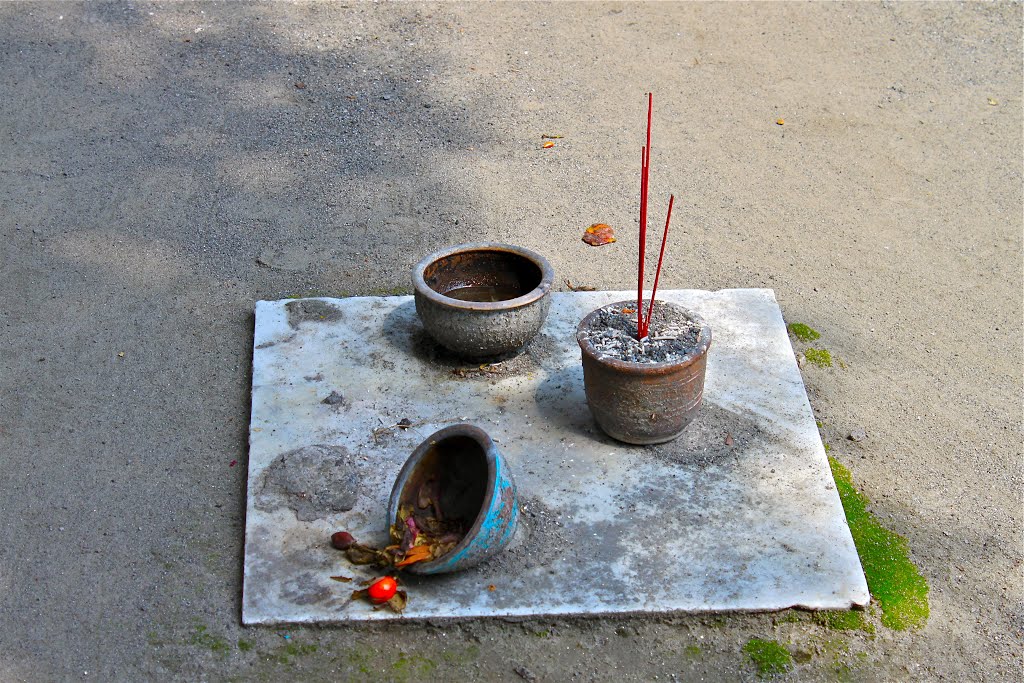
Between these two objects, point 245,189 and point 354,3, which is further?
point 354,3

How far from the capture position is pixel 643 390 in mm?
4043

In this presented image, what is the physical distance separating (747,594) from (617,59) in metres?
4.79

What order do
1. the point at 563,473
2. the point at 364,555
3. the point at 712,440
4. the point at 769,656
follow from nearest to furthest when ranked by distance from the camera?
the point at 769,656, the point at 364,555, the point at 563,473, the point at 712,440

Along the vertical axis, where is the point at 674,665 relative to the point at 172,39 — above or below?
below

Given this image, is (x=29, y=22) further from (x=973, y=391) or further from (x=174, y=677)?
(x=973, y=391)

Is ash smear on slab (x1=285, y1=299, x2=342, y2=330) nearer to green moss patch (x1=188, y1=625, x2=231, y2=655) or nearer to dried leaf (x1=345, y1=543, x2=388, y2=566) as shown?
dried leaf (x1=345, y1=543, x2=388, y2=566)

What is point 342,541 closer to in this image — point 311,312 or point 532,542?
point 532,542

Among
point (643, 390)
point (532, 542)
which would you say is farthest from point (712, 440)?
point (532, 542)

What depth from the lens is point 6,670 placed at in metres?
3.49

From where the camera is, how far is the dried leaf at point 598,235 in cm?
575

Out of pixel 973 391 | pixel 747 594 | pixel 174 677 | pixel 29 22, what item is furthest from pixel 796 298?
pixel 29 22

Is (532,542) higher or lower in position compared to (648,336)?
lower

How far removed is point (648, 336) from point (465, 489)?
3.09ft

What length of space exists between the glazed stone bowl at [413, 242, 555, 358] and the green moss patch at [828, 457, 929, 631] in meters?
1.46
